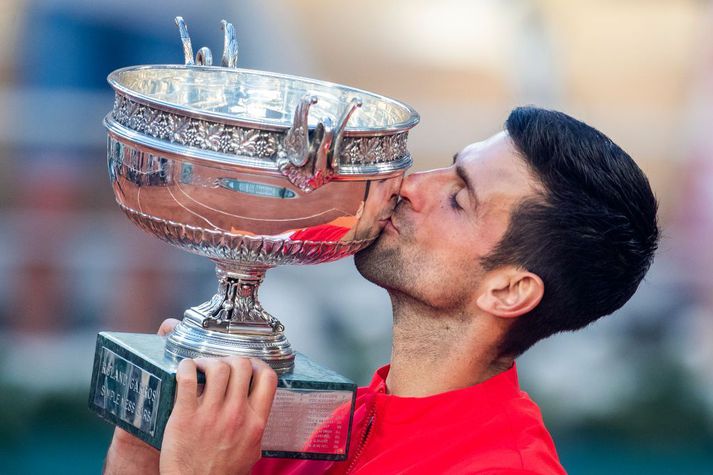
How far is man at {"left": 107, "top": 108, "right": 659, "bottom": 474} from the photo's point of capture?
2527mm

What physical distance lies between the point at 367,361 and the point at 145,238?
1.07m

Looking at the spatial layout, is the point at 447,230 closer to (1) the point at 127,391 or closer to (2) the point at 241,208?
(2) the point at 241,208

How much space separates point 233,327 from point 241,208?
29 cm

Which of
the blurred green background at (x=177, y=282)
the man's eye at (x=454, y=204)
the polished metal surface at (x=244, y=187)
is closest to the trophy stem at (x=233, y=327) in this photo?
the polished metal surface at (x=244, y=187)

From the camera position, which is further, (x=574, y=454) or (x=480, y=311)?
(x=574, y=454)

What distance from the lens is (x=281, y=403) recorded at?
240cm

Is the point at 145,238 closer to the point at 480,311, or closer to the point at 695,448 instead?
the point at 695,448

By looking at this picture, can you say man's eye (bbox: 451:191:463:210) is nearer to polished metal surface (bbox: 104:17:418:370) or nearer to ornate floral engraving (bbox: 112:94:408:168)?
polished metal surface (bbox: 104:17:418:370)

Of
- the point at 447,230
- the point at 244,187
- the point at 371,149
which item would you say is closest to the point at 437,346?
the point at 447,230

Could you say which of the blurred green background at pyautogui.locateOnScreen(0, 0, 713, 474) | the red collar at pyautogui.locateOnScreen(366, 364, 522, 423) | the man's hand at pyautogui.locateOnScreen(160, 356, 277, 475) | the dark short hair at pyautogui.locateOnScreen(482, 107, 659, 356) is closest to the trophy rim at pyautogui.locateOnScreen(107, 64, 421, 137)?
the dark short hair at pyautogui.locateOnScreen(482, 107, 659, 356)

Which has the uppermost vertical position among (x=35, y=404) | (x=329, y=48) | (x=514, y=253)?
(x=514, y=253)

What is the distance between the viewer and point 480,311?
260 cm

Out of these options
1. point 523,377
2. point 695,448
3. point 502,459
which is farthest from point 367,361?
point 502,459

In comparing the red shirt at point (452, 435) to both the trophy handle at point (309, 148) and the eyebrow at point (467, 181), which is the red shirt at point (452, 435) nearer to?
the eyebrow at point (467, 181)
